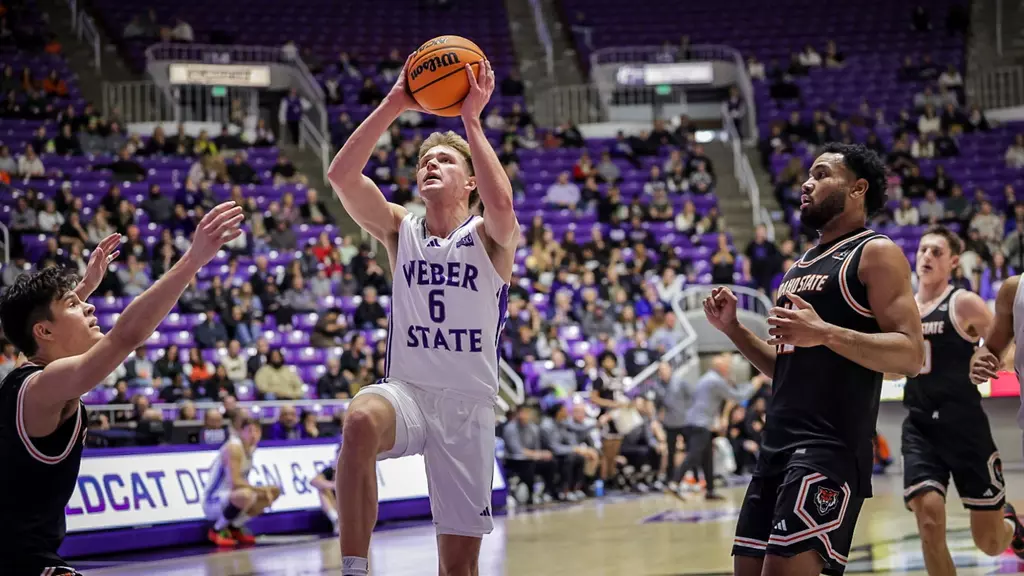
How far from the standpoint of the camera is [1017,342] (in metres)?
5.35

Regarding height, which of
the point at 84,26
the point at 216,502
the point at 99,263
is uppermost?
the point at 84,26

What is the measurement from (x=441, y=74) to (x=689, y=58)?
22.1 metres

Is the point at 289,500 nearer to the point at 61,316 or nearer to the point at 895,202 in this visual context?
the point at 61,316

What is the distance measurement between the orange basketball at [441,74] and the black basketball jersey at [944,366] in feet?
11.0

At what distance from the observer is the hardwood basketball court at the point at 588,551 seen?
25.8 ft

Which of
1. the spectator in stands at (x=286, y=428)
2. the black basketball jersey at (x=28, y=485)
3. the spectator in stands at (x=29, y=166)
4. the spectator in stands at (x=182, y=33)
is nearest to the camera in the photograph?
the black basketball jersey at (x=28, y=485)

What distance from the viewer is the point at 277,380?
47.1 feet

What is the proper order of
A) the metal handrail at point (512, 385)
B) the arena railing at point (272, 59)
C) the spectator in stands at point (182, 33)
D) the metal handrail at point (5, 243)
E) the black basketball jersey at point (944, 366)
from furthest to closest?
1. the spectator in stands at point (182, 33)
2. the arena railing at point (272, 59)
3. the metal handrail at point (5, 243)
4. the metal handrail at point (512, 385)
5. the black basketball jersey at point (944, 366)

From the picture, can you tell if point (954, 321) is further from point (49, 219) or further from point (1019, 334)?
point (49, 219)

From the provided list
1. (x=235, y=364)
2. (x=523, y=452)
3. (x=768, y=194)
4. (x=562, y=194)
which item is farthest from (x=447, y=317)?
(x=768, y=194)

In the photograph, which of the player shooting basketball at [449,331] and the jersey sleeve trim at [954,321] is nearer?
the player shooting basketball at [449,331]

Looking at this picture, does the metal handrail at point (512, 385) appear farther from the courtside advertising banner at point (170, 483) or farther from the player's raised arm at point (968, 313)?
the player's raised arm at point (968, 313)

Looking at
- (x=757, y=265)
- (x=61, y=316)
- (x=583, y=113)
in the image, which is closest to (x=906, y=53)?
(x=583, y=113)

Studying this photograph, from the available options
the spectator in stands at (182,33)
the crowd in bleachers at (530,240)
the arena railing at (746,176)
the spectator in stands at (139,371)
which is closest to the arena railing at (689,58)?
the crowd in bleachers at (530,240)
